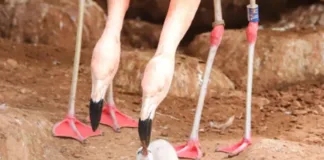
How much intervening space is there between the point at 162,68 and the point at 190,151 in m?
0.69

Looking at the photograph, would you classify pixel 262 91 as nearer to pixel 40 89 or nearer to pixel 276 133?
pixel 276 133

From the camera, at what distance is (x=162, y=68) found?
202 cm

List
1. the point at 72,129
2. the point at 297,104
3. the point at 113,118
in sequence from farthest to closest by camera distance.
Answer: the point at 297,104 → the point at 113,118 → the point at 72,129

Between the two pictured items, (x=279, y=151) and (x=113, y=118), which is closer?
(x=279, y=151)

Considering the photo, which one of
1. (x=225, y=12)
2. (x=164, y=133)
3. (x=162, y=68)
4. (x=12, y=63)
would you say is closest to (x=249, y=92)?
(x=164, y=133)

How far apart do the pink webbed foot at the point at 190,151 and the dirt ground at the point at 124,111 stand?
0.19ft

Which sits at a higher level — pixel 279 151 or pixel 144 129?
pixel 144 129

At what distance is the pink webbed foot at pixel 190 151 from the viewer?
261cm

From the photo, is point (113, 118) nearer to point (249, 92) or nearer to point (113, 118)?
point (113, 118)

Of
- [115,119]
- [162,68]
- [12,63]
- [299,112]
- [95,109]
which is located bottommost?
[299,112]

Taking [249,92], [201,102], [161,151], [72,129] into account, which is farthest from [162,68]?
[72,129]

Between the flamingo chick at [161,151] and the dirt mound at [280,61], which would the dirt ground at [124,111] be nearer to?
the dirt mound at [280,61]

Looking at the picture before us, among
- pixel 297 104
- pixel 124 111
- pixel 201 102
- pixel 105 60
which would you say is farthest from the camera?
pixel 297 104

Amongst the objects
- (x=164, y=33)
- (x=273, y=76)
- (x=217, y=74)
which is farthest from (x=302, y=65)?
(x=164, y=33)
